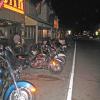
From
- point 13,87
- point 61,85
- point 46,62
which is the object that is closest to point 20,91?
point 13,87

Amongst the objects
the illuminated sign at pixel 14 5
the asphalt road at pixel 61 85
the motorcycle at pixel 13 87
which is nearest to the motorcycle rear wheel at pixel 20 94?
the motorcycle at pixel 13 87

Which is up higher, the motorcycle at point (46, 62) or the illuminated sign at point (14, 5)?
the illuminated sign at point (14, 5)

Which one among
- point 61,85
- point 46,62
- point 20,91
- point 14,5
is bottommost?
point 61,85

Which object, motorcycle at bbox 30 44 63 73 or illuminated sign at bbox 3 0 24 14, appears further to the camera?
illuminated sign at bbox 3 0 24 14

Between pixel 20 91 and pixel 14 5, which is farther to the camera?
pixel 14 5

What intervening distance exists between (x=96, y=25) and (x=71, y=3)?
60553 mm

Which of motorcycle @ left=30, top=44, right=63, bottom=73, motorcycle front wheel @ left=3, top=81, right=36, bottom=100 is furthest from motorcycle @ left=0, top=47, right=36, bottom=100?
motorcycle @ left=30, top=44, right=63, bottom=73

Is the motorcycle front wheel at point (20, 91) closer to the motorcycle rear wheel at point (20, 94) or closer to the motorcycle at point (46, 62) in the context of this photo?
the motorcycle rear wheel at point (20, 94)

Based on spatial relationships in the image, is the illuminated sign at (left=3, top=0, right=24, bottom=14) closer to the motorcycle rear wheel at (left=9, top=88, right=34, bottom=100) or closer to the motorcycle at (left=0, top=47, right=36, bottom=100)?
the motorcycle at (left=0, top=47, right=36, bottom=100)

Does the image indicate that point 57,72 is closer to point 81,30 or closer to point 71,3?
point 71,3

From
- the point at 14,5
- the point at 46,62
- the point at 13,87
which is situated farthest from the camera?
the point at 14,5

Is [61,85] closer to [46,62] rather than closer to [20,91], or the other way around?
[46,62]

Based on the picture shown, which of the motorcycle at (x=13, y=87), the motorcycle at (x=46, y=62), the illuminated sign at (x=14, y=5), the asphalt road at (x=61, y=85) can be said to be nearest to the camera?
the motorcycle at (x=13, y=87)

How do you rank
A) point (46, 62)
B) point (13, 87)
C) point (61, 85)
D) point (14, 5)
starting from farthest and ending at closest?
point (14, 5), point (46, 62), point (61, 85), point (13, 87)
